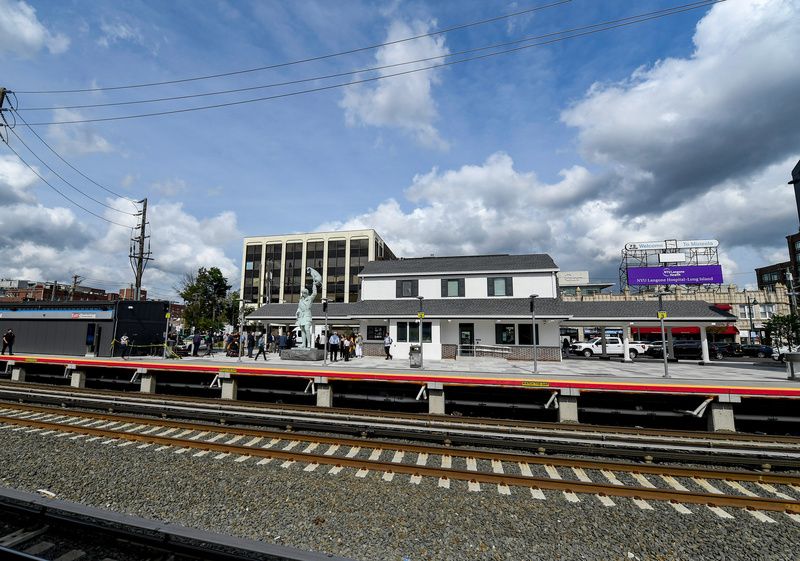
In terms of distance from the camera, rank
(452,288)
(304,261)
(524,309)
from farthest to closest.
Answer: (304,261) < (452,288) < (524,309)

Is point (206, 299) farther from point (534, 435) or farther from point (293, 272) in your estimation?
point (534, 435)

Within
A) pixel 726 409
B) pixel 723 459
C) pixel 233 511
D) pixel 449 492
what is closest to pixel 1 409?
pixel 233 511

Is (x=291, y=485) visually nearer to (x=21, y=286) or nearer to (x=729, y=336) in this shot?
(x=729, y=336)

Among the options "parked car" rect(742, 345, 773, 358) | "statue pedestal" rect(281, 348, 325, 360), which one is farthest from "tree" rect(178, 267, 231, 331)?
"parked car" rect(742, 345, 773, 358)

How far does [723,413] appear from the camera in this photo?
10.2m

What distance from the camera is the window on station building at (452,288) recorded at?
32156mm

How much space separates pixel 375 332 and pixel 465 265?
9.75 m

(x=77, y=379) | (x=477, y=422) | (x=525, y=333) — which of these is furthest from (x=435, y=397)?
(x=525, y=333)

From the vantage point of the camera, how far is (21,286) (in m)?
97.2

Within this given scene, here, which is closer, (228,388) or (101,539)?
(101,539)

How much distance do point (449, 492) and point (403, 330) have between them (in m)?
23.3

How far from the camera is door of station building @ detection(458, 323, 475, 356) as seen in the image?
28703 millimetres

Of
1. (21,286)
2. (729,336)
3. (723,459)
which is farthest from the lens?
(21,286)

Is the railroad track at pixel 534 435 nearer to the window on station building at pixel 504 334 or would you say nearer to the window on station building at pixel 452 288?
the window on station building at pixel 504 334
